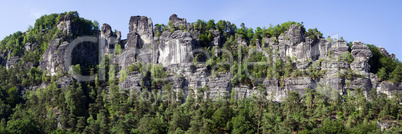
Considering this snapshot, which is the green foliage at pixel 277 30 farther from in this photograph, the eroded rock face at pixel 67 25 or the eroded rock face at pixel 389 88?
the eroded rock face at pixel 67 25

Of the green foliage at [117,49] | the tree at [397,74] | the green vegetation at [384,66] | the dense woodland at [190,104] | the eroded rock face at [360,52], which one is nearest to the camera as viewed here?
the dense woodland at [190,104]

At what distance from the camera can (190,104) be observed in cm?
6506

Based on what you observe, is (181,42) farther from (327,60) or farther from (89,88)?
(327,60)

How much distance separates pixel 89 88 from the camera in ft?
243

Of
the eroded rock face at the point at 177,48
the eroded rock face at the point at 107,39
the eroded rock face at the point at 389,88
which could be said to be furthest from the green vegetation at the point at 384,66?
the eroded rock face at the point at 107,39

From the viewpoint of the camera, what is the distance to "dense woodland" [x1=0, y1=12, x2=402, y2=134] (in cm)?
5796

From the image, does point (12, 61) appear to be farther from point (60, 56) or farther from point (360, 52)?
point (360, 52)

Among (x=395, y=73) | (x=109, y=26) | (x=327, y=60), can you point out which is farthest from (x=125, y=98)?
(x=395, y=73)

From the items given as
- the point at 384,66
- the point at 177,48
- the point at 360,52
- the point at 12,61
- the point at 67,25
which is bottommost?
the point at 384,66

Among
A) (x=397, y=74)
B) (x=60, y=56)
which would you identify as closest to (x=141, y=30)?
(x=60, y=56)

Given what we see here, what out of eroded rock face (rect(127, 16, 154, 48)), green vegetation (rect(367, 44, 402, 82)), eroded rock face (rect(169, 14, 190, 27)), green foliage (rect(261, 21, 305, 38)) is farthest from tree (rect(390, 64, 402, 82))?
eroded rock face (rect(127, 16, 154, 48))

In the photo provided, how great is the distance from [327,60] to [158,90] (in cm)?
2410

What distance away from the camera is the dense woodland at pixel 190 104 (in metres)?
58.0

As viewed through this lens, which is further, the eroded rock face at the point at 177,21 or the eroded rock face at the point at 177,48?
the eroded rock face at the point at 177,21
